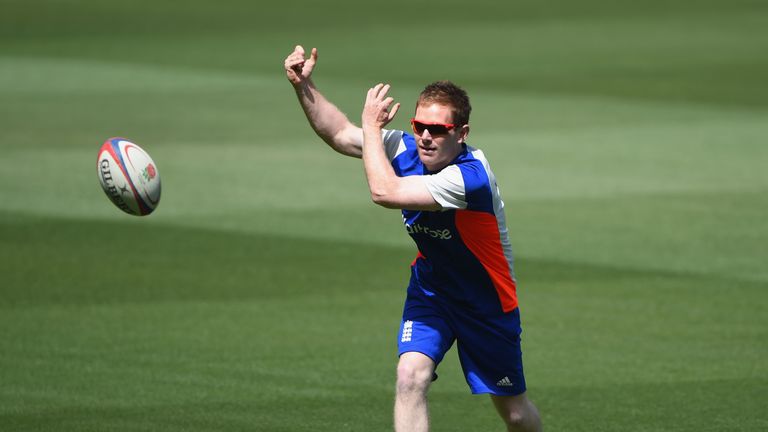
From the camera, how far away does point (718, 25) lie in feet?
136

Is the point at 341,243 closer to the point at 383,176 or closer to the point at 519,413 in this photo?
the point at 519,413

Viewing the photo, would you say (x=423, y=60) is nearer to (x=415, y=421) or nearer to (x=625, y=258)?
(x=625, y=258)

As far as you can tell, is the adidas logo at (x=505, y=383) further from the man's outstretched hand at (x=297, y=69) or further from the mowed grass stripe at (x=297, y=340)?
the man's outstretched hand at (x=297, y=69)

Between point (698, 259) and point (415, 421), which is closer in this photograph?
point (415, 421)

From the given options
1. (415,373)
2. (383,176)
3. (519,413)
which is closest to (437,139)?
(383,176)

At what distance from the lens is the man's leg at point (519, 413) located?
9031 millimetres

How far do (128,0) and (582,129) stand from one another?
24.8 meters

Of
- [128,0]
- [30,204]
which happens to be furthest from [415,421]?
[128,0]

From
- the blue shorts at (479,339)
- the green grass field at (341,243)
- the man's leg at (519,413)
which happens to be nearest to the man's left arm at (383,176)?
the blue shorts at (479,339)

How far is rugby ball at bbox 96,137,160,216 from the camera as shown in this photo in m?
11.1

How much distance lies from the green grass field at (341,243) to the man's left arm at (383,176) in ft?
7.87

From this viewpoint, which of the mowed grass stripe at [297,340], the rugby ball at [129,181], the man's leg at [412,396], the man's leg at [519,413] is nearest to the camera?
the man's leg at [412,396]

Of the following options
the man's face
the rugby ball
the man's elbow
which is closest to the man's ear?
the man's face

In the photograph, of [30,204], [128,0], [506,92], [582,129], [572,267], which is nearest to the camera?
[572,267]
